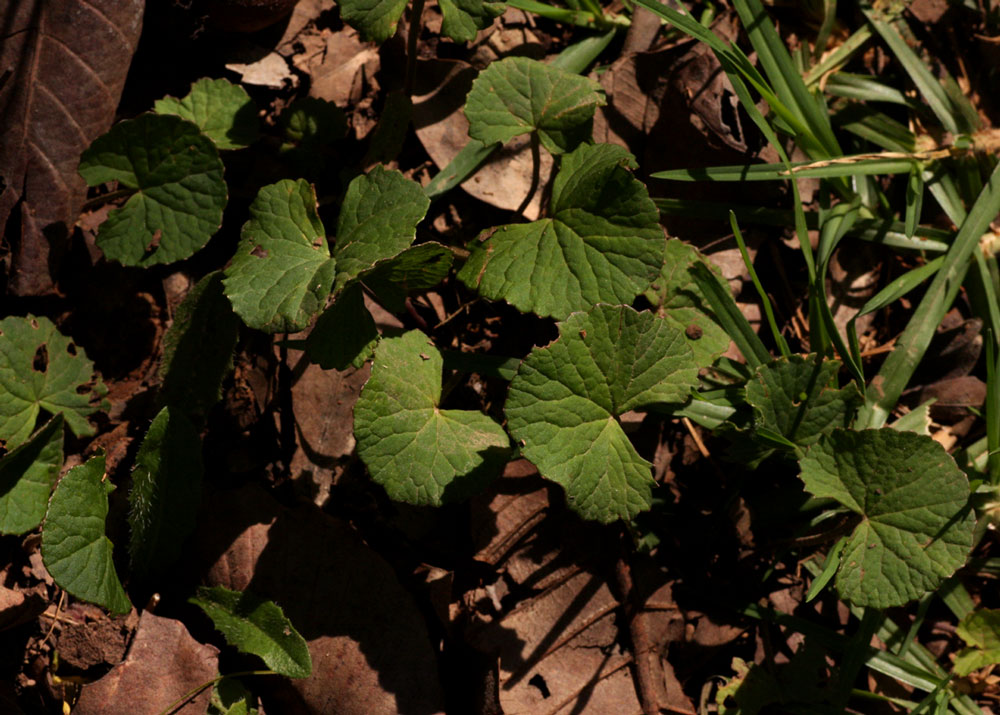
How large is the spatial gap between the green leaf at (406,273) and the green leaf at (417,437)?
12 cm

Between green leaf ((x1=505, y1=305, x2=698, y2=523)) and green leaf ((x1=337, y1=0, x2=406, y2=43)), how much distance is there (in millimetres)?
893

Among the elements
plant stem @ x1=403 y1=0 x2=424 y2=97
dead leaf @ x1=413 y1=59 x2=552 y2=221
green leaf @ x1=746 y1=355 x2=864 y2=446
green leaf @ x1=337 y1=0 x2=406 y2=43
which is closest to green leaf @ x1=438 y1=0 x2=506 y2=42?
green leaf @ x1=337 y1=0 x2=406 y2=43

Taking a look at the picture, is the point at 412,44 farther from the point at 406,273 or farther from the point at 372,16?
the point at 406,273

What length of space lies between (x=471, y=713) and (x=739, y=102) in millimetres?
2019

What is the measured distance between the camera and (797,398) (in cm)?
226

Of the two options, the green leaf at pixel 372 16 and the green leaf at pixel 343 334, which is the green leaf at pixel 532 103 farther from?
the green leaf at pixel 343 334

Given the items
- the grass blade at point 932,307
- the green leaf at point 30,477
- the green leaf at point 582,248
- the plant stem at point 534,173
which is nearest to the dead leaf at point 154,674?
the green leaf at point 30,477

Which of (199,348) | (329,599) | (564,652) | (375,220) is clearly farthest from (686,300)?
(199,348)

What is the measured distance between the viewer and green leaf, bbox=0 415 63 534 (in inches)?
89.3

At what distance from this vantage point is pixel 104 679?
7.18 feet

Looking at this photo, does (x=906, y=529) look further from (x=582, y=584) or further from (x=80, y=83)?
(x=80, y=83)

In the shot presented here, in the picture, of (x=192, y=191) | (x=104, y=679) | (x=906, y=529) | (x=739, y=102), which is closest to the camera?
(x=906, y=529)

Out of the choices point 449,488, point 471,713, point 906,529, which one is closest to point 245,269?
point 449,488

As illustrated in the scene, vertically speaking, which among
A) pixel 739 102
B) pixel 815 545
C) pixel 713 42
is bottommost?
pixel 815 545
